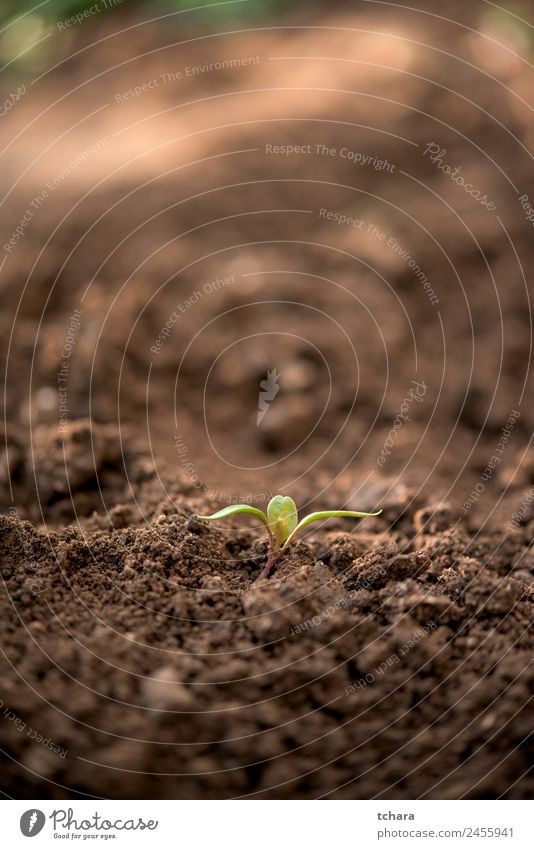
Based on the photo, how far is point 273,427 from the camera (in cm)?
217

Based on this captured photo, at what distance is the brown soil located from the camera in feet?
4.25

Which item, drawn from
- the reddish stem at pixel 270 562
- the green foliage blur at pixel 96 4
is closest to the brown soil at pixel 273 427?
the reddish stem at pixel 270 562

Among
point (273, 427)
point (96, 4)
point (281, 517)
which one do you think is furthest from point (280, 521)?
point (96, 4)

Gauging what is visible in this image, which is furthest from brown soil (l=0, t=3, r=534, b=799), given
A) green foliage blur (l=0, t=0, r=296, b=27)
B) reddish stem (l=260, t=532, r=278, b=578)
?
green foliage blur (l=0, t=0, r=296, b=27)

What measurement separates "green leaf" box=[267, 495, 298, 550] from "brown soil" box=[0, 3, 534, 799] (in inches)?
3.2

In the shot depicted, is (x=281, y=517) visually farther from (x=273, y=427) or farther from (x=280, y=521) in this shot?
(x=273, y=427)

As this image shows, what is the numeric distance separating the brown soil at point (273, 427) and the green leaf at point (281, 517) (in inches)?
3.2

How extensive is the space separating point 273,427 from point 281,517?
734 mm

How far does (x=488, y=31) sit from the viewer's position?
3221mm

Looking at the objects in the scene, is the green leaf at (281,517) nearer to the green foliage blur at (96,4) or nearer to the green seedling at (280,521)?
the green seedling at (280,521)

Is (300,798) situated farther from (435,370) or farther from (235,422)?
(435,370)

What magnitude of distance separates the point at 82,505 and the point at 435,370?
1.24 m

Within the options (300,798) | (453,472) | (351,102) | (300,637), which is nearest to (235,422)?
(453,472)

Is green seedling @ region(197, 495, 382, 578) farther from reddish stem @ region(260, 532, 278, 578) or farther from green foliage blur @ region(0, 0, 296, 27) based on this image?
green foliage blur @ region(0, 0, 296, 27)
